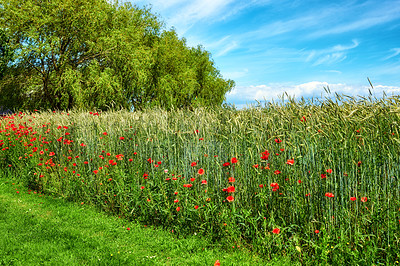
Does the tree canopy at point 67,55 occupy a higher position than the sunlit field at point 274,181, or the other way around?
the tree canopy at point 67,55

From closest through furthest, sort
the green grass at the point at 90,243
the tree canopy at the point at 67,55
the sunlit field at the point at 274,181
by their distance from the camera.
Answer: the sunlit field at the point at 274,181, the green grass at the point at 90,243, the tree canopy at the point at 67,55

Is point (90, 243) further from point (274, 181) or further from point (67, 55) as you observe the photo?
point (67, 55)

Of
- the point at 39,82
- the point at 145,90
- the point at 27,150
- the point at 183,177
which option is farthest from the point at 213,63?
the point at 183,177

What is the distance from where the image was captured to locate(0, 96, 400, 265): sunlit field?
11.2 ft

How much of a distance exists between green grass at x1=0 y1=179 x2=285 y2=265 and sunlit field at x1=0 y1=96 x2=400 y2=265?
204 mm

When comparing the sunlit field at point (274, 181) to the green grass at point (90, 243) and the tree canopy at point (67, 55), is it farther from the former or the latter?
the tree canopy at point (67, 55)

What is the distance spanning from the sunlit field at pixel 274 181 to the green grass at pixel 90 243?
0.67 feet

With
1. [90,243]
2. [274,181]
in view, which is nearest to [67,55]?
[90,243]

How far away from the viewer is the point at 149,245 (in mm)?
4184

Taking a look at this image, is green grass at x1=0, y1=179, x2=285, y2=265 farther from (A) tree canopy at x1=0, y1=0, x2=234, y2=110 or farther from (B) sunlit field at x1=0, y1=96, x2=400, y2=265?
(A) tree canopy at x1=0, y1=0, x2=234, y2=110

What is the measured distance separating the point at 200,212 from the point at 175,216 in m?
0.60

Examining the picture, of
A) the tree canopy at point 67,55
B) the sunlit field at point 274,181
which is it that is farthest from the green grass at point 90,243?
the tree canopy at point 67,55

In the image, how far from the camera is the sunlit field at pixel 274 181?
342cm

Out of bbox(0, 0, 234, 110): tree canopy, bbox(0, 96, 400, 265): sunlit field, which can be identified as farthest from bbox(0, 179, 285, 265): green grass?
bbox(0, 0, 234, 110): tree canopy
